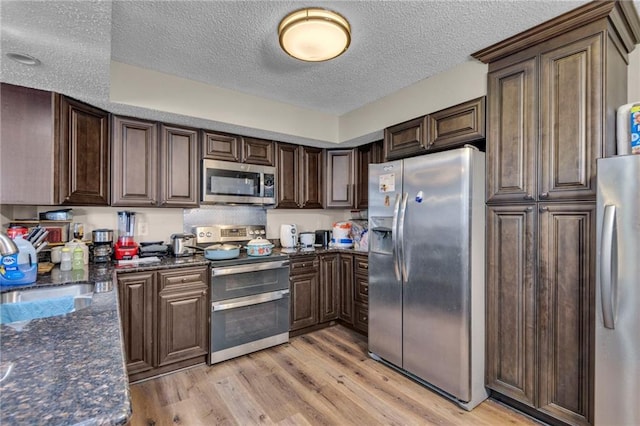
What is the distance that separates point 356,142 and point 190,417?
9.92 feet

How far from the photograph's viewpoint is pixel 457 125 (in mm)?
2389

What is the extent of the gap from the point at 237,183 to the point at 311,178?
965mm

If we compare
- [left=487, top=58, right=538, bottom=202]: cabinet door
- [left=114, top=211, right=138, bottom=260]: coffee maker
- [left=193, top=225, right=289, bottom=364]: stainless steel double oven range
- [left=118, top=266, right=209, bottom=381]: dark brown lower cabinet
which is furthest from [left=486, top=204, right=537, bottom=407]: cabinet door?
[left=114, top=211, right=138, bottom=260]: coffee maker

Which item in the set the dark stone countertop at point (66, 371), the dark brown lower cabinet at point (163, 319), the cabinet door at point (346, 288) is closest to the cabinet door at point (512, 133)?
the cabinet door at point (346, 288)

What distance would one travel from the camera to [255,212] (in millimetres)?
3646

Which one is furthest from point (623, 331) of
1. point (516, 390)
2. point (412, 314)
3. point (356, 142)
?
point (356, 142)

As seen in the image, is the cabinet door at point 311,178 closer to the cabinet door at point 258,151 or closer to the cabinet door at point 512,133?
the cabinet door at point 258,151

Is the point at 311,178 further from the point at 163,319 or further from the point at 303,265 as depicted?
the point at 163,319

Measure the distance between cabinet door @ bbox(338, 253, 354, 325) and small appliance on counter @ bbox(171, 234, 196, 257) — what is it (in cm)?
161

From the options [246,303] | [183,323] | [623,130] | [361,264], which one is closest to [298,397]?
[246,303]

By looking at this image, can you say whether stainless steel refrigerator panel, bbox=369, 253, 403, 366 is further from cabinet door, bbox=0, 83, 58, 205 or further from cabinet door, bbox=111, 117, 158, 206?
cabinet door, bbox=0, 83, 58, 205

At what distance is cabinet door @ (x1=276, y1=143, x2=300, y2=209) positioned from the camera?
3504 mm

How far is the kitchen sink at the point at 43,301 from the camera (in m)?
1.55

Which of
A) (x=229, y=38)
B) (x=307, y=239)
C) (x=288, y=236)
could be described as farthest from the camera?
(x=307, y=239)
